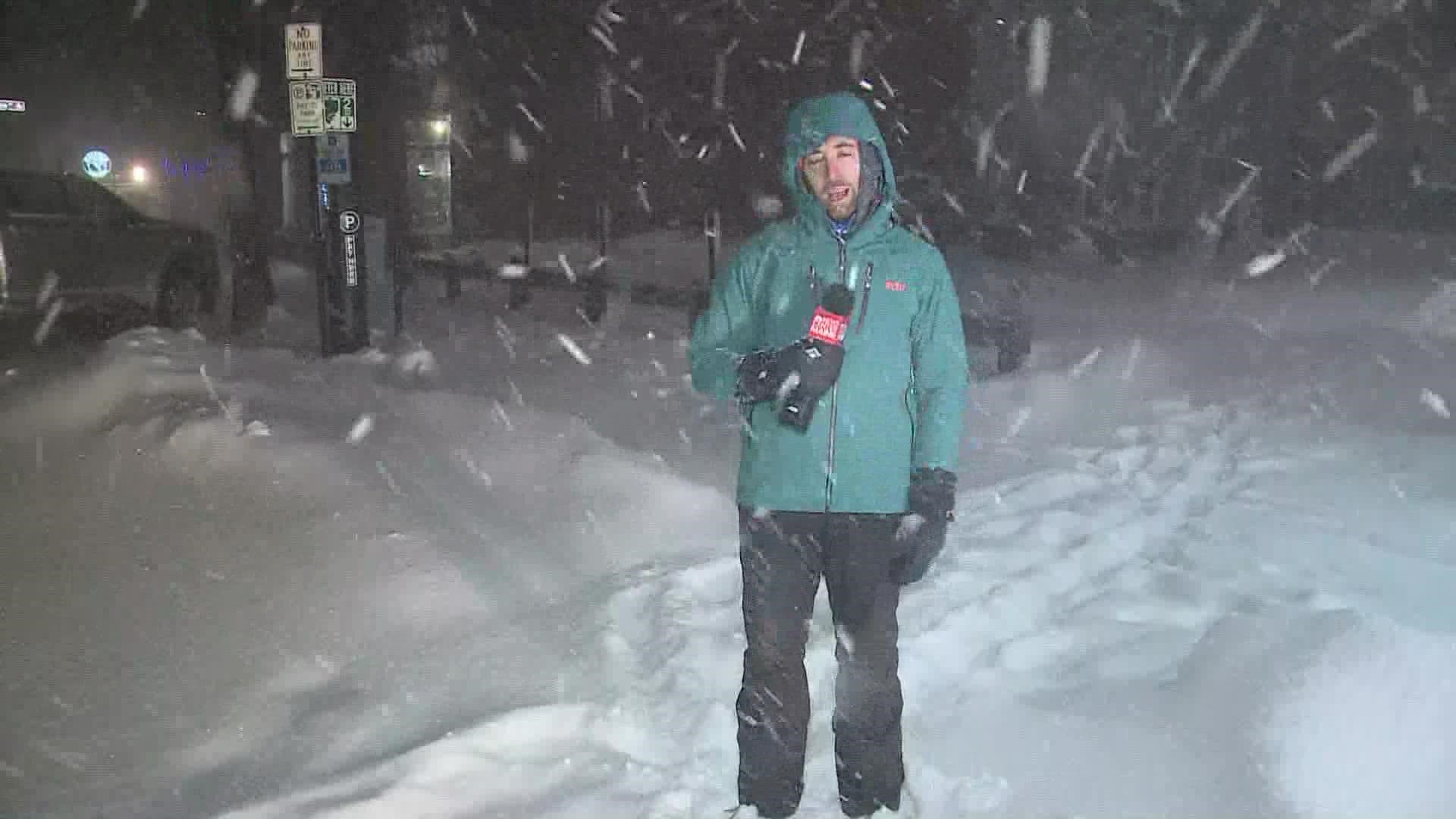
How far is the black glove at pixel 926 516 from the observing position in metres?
2.92

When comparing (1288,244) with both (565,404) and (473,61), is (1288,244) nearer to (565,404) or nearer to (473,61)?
(473,61)

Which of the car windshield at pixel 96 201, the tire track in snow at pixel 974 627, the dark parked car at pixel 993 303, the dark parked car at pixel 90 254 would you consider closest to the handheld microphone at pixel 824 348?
the tire track in snow at pixel 974 627

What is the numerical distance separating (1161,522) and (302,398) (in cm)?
507

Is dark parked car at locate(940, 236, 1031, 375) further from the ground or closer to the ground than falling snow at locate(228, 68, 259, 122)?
closer to the ground

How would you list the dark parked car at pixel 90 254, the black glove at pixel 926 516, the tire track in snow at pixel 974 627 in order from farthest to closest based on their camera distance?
the dark parked car at pixel 90 254
the tire track in snow at pixel 974 627
the black glove at pixel 926 516

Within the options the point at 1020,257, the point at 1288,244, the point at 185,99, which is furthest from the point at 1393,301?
the point at 185,99

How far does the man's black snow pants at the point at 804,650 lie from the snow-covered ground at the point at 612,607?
224 mm

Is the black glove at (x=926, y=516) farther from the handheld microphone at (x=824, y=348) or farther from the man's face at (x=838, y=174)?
the man's face at (x=838, y=174)

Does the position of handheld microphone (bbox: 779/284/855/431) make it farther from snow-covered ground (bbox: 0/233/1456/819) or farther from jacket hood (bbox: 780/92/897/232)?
snow-covered ground (bbox: 0/233/1456/819)

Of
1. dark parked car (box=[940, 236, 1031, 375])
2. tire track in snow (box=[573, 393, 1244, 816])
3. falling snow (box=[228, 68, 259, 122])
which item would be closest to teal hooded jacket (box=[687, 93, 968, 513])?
tire track in snow (box=[573, 393, 1244, 816])

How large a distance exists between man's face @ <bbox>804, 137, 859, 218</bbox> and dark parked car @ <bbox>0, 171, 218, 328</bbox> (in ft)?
35.8

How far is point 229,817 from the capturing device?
316cm

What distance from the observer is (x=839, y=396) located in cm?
286

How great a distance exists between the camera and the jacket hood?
9.21ft
